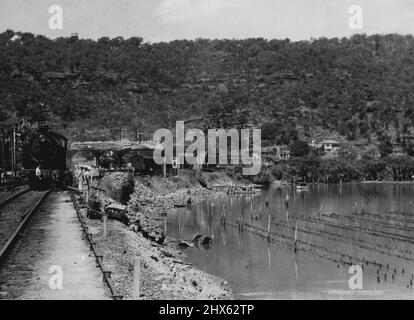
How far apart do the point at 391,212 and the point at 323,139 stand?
11183 centimetres

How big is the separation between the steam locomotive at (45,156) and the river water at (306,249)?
11134 mm

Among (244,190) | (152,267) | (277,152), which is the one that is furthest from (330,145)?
(152,267)

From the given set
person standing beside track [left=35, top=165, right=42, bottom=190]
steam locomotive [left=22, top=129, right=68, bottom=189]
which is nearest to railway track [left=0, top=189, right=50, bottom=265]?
person standing beside track [left=35, top=165, right=42, bottom=190]

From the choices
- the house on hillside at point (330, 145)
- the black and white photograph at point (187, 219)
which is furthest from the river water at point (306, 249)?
the house on hillside at point (330, 145)

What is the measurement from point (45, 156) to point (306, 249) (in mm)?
22089

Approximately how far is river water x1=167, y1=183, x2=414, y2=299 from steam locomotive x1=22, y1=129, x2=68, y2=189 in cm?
1113

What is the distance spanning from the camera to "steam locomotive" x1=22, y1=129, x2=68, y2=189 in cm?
A: 5184

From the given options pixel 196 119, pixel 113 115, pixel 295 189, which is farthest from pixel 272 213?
pixel 196 119

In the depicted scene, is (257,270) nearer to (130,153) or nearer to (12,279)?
(12,279)

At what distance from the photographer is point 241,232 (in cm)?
5588

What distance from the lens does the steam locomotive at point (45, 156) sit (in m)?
51.8

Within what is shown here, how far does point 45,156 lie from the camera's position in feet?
170

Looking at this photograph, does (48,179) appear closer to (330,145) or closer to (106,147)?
(106,147)

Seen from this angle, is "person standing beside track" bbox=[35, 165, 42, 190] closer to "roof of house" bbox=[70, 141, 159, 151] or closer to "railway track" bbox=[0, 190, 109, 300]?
"railway track" bbox=[0, 190, 109, 300]
